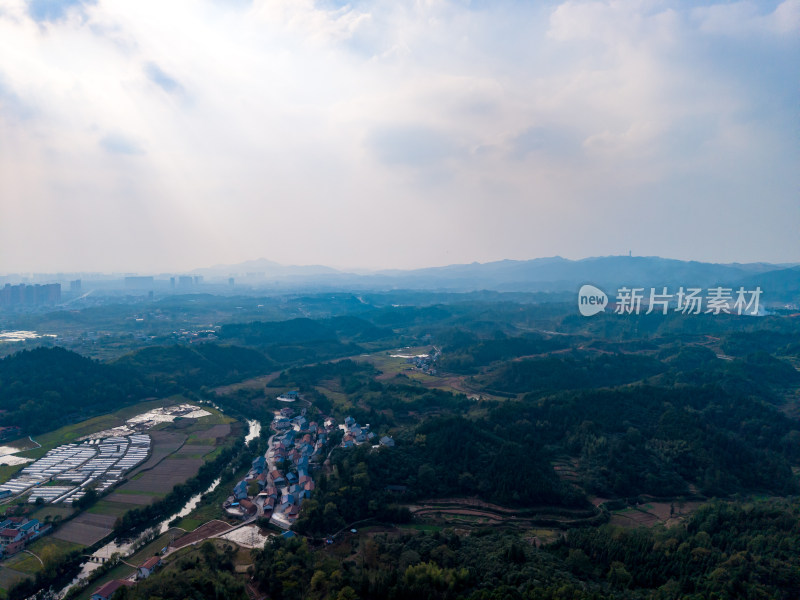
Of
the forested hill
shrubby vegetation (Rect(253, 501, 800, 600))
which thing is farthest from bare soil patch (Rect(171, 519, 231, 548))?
the forested hill

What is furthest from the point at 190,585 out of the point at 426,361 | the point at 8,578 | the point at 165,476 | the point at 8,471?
the point at 426,361

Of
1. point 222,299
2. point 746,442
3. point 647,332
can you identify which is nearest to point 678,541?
point 746,442

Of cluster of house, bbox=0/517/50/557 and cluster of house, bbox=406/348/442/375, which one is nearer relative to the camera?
cluster of house, bbox=0/517/50/557

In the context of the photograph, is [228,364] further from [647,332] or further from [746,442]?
[647,332]

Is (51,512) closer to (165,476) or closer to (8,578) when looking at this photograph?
(8,578)

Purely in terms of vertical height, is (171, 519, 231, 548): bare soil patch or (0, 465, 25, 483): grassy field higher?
(171, 519, 231, 548): bare soil patch

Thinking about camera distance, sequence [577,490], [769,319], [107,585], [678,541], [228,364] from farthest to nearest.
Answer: [769,319]
[228,364]
[577,490]
[678,541]
[107,585]

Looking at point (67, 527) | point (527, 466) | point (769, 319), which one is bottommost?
point (67, 527)

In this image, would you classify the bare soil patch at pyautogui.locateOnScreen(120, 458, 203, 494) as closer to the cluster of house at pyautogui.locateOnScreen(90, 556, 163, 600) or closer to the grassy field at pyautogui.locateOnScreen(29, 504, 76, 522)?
the grassy field at pyautogui.locateOnScreen(29, 504, 76, 522)
